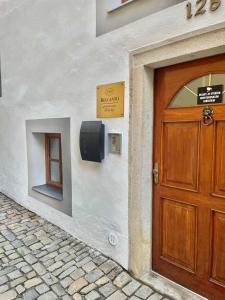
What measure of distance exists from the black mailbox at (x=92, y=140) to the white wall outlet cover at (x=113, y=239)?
81cm

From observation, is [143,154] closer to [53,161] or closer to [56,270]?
[56,270]

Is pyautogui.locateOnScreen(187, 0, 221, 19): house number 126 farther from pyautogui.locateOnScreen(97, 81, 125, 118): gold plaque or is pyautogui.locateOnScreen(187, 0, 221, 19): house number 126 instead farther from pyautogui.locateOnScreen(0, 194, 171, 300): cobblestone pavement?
pyautogui.locateOnScreen(0, 194, 171, 300): cobblestone pavement

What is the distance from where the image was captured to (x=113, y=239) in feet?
8.39

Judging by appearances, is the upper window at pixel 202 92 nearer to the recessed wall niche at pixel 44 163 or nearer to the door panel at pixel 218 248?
the door panel at pixel 218 248

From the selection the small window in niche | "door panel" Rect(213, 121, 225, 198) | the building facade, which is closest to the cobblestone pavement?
the building facade

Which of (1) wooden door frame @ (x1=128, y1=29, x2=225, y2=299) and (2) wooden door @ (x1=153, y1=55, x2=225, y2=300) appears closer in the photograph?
(2) wooden door @ (x1=153, y1=55, x2=225, y2=300)

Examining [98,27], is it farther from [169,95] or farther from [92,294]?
[92,294]

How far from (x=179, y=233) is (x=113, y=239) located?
0.73 meters

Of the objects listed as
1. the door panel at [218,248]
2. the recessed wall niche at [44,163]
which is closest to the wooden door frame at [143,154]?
the door panel at [218,248]

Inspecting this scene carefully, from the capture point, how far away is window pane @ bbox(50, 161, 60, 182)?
3.85 metres

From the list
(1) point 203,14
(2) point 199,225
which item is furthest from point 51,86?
(2) point 199,225

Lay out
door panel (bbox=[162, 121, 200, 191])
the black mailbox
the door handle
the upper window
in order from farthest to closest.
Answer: the black mailbox < the door handle < door panel (bbox=[162, 121, 200, 191]) < the upper window

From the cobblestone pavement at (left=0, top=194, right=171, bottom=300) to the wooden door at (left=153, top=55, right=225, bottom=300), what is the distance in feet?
1.32

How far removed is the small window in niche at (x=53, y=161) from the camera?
379 cm
